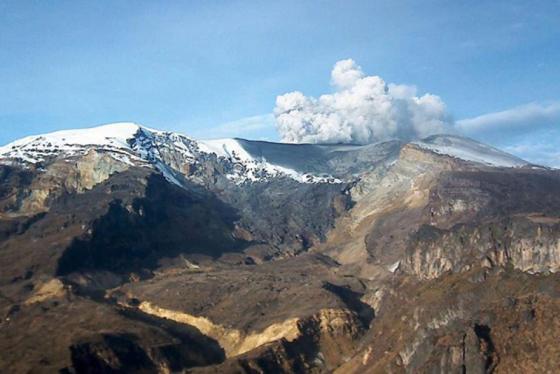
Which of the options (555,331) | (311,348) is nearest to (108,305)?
(311,348)

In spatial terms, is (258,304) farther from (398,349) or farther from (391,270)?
(398,349)

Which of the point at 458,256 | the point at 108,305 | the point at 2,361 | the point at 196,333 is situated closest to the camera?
the point at 2,361

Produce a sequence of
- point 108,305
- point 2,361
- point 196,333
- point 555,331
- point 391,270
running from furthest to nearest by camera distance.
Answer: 1. point 391,270
2. point 108,305
3. point 196,333
4. point 2,361
5. point 555,331

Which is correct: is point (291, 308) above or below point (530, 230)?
A: below

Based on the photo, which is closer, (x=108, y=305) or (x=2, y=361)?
(x=2, y=361)

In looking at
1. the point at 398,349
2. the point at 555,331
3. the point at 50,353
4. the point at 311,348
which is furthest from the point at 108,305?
the point at 555,331

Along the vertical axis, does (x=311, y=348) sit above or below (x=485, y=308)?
below

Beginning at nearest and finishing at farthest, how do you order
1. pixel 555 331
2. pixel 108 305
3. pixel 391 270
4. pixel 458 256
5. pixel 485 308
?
pixel 555 331
pixel 485 308
pixel 458 256
pixel 108 305
pixel 391 270

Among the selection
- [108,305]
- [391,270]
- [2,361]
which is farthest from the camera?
[391,270]

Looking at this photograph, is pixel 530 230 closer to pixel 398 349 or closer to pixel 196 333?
pixel 398 349
